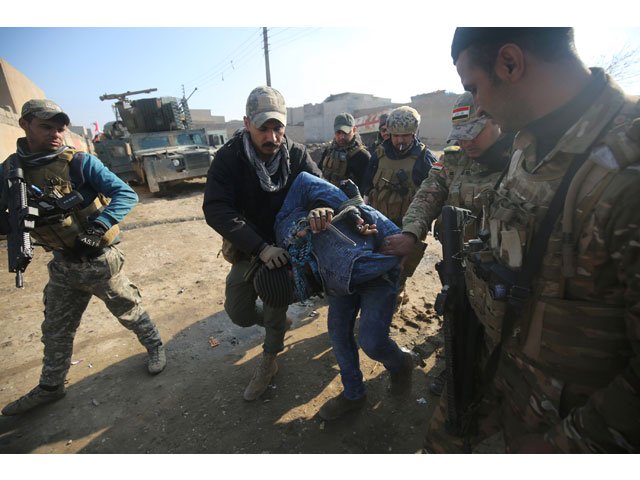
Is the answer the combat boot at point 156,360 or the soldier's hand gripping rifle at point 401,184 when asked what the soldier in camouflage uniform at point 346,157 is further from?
the combat boot at point 156,360

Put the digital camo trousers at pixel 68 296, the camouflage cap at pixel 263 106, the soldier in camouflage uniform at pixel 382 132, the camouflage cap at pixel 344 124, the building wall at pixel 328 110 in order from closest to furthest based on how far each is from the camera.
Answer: the camouflage cap at pixel 263 106
the digital camo trousers at pixel 68 296
the soldier in camouflage uniform at pixel 382 132
the camouflage cap at pixel 344 124
the building wall at pixel 328 110

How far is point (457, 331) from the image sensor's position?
1.47 metres

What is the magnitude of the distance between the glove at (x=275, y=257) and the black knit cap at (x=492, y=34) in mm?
1260

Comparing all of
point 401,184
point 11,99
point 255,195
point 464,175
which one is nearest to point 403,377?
point 464,175

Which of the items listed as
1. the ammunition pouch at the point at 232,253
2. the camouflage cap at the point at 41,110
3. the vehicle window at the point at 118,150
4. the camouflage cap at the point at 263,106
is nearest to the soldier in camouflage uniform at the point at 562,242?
the camouflage cap at the point at 263,106

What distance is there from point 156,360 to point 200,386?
514 millimetres

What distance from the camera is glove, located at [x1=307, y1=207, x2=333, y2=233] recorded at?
1.77m

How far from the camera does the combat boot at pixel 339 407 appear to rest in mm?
2117

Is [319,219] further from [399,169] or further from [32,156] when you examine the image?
[32,156]

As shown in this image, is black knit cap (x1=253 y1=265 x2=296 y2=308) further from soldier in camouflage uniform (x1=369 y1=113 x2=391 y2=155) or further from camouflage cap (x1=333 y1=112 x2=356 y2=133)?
camouflage cap (x1=333 y1=112 x2=356 y2=133)

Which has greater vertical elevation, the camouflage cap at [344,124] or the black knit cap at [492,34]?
the black knit cap at [492,34]

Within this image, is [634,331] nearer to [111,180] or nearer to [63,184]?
[111,180]

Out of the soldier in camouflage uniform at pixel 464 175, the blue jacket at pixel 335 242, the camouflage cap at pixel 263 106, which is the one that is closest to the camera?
the blue jacket at pixel 335 242

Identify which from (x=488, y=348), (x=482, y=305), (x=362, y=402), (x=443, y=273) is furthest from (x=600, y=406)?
(x=362, y=402)
